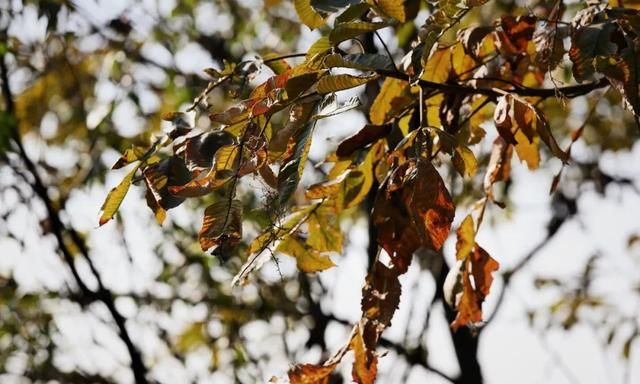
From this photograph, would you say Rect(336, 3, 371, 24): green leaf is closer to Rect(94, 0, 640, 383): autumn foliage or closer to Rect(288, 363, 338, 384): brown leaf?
Rect(94, 0, 640, 383): autumn foliage

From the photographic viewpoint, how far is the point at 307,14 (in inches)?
51.3

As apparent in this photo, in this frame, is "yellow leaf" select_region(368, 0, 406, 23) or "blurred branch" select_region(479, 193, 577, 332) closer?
"yellow leaf" select_region(368, 0, 406, 23)

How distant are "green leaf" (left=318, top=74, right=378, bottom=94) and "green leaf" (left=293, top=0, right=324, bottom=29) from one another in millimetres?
246

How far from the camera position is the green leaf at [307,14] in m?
1.29

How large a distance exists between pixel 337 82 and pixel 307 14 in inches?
10.8

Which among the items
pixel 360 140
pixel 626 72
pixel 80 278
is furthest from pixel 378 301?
pixel 80 278

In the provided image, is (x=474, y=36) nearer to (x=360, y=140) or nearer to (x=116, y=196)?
(x=360, y=140)

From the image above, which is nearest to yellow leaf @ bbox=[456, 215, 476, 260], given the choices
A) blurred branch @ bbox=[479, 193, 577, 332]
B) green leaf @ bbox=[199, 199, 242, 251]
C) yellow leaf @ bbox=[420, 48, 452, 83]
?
yellow leaf @ bbox=[420, 48, 452, 83]

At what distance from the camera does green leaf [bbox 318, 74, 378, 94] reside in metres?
1.06

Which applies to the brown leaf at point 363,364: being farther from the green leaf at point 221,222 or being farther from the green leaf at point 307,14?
the green leaf at point 307,14

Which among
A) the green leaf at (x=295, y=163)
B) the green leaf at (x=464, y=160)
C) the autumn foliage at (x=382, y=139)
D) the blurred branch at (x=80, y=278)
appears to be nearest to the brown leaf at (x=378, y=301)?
the autumn foliage at (x=382, y=139)

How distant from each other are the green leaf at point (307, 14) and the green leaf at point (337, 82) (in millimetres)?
246

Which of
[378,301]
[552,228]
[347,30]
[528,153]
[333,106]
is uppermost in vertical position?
[552,228]

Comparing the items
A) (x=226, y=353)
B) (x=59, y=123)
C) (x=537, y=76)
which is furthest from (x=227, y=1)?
(x=537, y=76)
